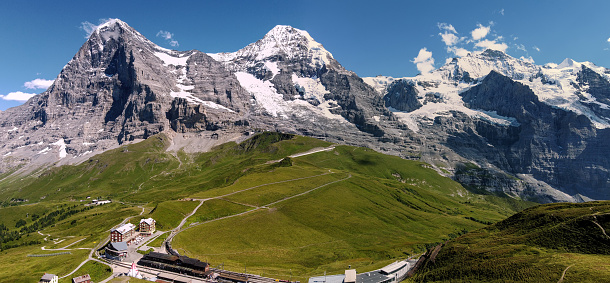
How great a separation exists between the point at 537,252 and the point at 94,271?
11360cm

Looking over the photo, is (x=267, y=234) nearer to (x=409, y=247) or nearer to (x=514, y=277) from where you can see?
(x=409, y=247)

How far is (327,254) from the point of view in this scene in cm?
15312

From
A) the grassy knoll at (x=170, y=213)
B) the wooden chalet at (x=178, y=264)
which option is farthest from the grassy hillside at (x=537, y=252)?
the grassy knoll at (x=170, y=213)

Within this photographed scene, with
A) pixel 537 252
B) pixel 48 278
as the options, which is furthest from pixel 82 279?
pixel 537 252

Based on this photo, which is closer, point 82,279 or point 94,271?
point 82,279

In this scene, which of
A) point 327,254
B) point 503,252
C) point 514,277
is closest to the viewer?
point 514,277

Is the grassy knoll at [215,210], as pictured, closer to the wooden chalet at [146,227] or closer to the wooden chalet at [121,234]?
the wooden chalet at [146,227]

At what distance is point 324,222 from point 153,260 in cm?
11177

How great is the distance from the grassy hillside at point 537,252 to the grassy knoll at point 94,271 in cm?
8395

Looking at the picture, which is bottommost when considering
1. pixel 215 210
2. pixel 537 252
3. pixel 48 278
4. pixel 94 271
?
pixel 48 278

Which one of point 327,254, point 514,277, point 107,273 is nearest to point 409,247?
point 327,254

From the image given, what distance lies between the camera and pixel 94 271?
9806 centimetres

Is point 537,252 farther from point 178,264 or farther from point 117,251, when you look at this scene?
point 117,251

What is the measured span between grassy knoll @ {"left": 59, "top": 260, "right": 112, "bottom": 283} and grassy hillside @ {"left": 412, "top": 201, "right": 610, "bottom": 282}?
83.9 metres
